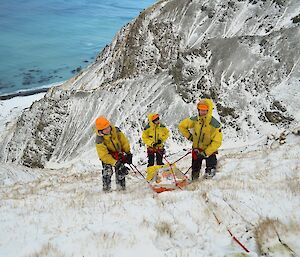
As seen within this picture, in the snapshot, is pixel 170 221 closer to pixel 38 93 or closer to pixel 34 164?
pixel 34 164

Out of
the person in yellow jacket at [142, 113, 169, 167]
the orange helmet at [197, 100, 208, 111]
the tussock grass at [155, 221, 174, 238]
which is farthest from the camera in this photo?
the person in yellow jacket at [142, 113, 169, 167]

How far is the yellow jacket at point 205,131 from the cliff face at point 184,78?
11833 millimetres

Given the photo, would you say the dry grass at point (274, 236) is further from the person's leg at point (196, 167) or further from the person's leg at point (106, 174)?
the person's leg at point (106, 174)

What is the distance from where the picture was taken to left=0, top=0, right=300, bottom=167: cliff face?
21.9m

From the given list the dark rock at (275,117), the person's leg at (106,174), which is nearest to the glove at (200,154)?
the person's leg at (106,174)

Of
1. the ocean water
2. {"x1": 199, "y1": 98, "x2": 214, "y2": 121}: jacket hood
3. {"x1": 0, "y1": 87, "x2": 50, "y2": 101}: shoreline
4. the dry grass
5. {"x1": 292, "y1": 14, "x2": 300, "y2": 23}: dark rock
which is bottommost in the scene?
{"x1": 0, "y1": 87, "x2": 50, "y2": 101}: shoreline

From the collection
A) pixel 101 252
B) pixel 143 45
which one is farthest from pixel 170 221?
pixel 143 45

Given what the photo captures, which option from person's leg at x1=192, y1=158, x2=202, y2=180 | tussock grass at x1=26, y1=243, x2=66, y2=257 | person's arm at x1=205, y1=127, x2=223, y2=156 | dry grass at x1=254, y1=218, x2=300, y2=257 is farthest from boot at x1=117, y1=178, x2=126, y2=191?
dry grass at x1=254, y1=218, x2=300, y2=257

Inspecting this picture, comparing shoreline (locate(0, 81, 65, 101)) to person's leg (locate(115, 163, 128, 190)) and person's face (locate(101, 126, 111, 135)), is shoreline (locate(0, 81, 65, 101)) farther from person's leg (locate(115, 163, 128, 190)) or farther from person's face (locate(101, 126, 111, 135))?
person's face (locate(101, 126, 111, 135))

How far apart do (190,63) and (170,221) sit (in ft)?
70.1

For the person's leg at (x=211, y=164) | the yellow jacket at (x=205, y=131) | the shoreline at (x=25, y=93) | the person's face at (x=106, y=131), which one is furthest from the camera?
the shoreline at (x=25, y=93)

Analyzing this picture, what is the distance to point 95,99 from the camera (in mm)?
33344

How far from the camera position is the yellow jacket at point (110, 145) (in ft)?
31.3

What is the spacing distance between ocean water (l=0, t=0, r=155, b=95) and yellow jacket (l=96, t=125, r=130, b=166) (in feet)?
243
